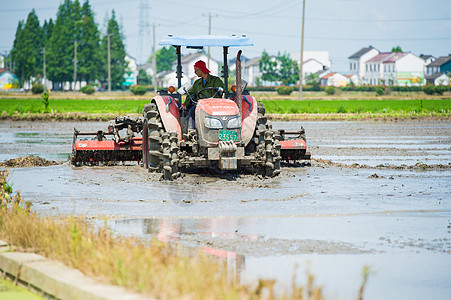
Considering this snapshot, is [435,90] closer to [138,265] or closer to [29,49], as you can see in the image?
[29,49]

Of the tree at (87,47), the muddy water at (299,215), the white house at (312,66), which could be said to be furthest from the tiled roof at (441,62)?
the muddy water at (299,215)

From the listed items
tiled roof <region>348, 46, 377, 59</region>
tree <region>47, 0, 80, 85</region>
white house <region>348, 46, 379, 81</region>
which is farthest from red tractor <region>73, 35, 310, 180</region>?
tiled roof <region>348, 46, 377, 59</region>

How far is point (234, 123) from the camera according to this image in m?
14.8

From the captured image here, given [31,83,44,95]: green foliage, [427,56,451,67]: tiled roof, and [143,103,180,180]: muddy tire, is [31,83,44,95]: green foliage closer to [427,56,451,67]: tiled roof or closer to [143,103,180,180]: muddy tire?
[427,56,451,67]: tiled roof

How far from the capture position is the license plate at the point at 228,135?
14680mm

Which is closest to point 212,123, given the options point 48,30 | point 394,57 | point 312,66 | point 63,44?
point 63,44

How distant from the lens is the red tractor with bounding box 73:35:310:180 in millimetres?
14633

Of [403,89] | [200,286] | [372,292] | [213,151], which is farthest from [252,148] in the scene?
[403,89]

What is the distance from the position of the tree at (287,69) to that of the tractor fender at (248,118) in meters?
137

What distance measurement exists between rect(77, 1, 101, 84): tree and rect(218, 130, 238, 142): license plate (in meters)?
119

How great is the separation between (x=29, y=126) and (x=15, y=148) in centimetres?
1381

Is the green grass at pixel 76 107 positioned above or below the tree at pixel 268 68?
below

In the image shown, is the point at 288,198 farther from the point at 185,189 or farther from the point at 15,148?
the point at 15,148

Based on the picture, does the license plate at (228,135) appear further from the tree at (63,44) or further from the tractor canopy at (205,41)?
the tree at (63,44)
